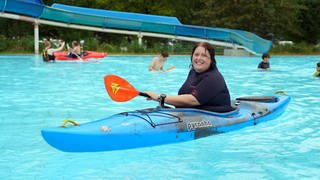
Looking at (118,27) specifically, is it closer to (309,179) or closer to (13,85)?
(13,85)

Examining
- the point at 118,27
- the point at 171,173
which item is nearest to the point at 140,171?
the point at 171,173

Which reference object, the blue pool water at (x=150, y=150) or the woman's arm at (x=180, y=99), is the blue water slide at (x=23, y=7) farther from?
the woman's arm at (x=180, y=99)

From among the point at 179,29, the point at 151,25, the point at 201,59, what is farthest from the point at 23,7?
the point at 201,59

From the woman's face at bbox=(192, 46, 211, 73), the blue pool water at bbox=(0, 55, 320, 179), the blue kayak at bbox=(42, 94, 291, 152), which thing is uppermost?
the woman's face at bbox=(192, 46, 211, 73)

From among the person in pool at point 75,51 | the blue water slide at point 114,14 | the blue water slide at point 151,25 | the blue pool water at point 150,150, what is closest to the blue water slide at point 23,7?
the blue water slide at point 151,25

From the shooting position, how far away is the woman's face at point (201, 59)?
19.0 ft

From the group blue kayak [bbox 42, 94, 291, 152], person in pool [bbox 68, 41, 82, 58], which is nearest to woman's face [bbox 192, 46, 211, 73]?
blue kayak [bbox 42, 94, 291, 152]

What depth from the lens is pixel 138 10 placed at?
37812 mm

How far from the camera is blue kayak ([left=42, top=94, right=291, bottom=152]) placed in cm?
468

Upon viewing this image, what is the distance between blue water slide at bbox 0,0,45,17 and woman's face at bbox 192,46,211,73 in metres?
19.2

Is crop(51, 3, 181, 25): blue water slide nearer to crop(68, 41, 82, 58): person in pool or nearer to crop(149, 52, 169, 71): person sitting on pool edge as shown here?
crop(68, 41, 82, 58): person in pool

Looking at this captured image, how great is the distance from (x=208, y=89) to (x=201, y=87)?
9 centimetres

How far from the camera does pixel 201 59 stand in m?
5.80

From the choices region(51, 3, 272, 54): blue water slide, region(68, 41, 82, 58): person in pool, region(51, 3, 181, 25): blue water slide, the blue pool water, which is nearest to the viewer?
the blue pool water
